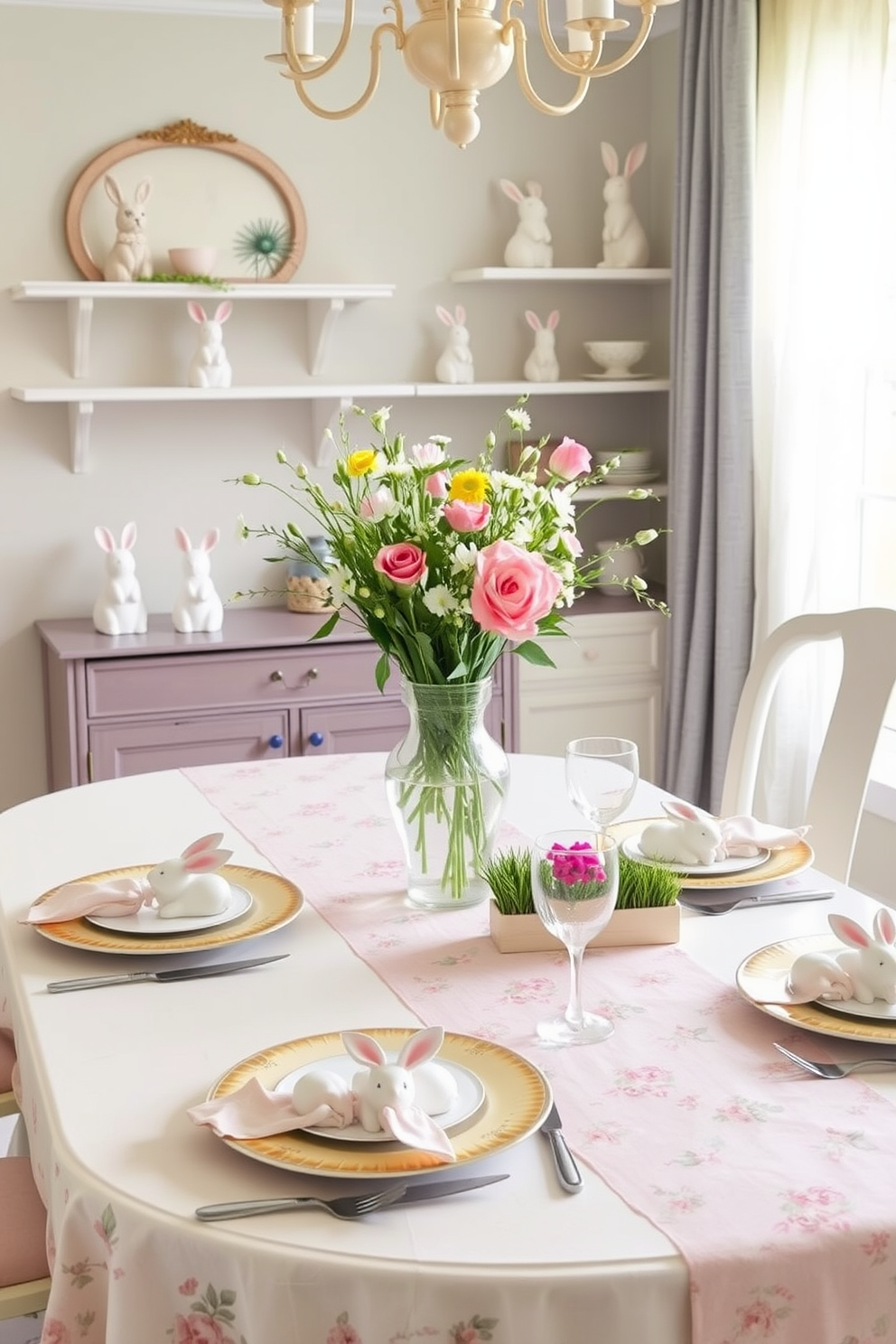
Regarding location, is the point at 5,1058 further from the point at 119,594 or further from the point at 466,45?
the point at 119,594

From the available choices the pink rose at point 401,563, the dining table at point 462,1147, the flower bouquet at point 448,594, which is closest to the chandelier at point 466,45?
the flower bouquet at point 448,594

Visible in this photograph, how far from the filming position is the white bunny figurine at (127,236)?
3670mm

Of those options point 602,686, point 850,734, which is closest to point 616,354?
point 602,686

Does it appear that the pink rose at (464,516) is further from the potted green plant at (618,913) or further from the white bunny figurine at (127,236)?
the white bunny figurine at (127,236)

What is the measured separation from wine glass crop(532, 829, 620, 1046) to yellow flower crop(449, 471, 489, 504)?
410 mm

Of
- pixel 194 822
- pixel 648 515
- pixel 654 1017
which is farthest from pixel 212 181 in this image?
pixel 654 1017

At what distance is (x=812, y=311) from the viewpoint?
11.2ft

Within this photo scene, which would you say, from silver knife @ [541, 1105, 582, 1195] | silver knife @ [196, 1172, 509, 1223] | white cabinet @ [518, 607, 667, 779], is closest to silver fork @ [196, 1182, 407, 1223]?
silver knife @ [196, 1172, 509, 1223]

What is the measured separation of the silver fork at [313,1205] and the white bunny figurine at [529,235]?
129 inches

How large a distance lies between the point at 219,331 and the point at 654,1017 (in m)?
2.71

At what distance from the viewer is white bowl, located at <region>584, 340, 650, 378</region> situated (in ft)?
13.5

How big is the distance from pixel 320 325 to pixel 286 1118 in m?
2.99

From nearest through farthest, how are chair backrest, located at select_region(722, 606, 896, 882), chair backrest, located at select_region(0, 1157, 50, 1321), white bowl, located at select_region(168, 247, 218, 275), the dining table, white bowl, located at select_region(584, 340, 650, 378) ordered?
the dining table < chair backrest, located at select_region(0, 1157, 50, 1321) < chair backrest, located at select_region(722, 606, 896, 882) < white bowl, located at select_region(168, 247, 218, 275) < white bowl, located at select_region(584, 340, 650, 378)

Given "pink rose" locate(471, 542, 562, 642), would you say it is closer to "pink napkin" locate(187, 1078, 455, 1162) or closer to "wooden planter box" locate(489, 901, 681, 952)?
"wooden planter box" locate(489, 901, 681, 952)
